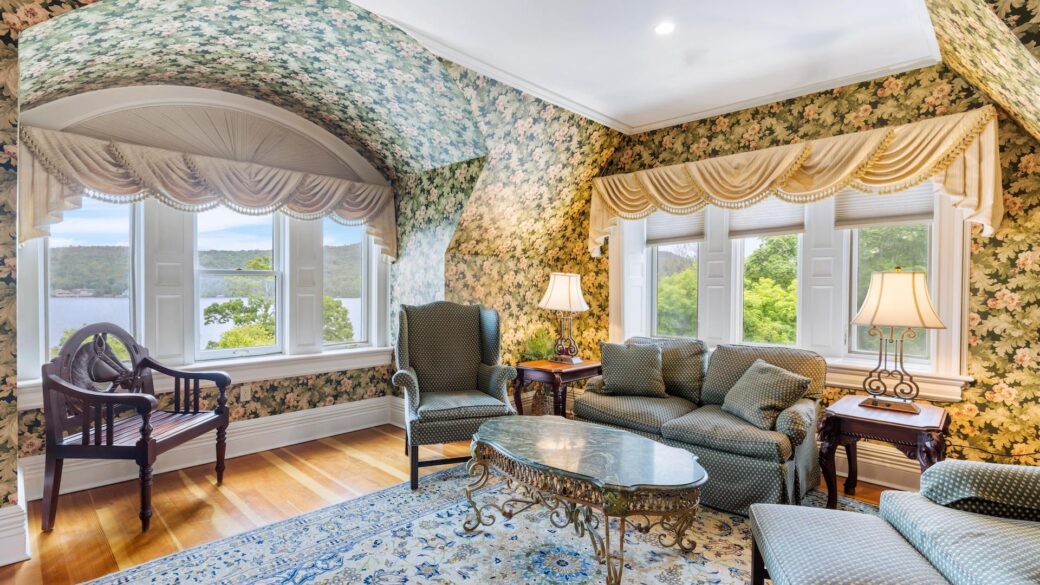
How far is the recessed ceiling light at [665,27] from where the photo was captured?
255cm

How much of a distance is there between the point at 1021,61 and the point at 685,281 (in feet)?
8.56

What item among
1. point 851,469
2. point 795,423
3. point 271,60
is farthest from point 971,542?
point 271,60

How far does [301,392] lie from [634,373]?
2512 mm

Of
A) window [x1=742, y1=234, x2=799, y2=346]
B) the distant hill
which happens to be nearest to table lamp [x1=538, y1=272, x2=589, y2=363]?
window [x1=742, y1=234, x2=799, y2=346]

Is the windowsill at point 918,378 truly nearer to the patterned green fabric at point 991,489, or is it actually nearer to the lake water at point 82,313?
the patterned green fabric at point 991,489

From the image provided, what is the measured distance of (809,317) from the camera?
3705 millimetres

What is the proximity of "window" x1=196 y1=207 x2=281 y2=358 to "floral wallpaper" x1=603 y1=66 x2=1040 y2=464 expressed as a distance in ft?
13.6

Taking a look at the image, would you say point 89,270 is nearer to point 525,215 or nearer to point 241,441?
point 241,441

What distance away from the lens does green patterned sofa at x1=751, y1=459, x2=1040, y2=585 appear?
1394 mm

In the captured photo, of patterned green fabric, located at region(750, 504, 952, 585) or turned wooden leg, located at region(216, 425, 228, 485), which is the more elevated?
patterned green fabric, located at region(750, 504, 952, 585)

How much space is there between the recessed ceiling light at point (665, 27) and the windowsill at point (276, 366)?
3.20 meters

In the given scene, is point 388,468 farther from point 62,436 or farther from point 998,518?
point 998,518

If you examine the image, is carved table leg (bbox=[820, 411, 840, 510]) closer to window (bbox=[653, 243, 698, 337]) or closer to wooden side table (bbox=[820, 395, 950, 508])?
wooden side table (bbox=[820, 395, 950, 508])

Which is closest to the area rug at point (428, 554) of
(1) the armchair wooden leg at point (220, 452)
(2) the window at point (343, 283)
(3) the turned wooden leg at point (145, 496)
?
(3) the turned wooden leg at point (145, 496)
